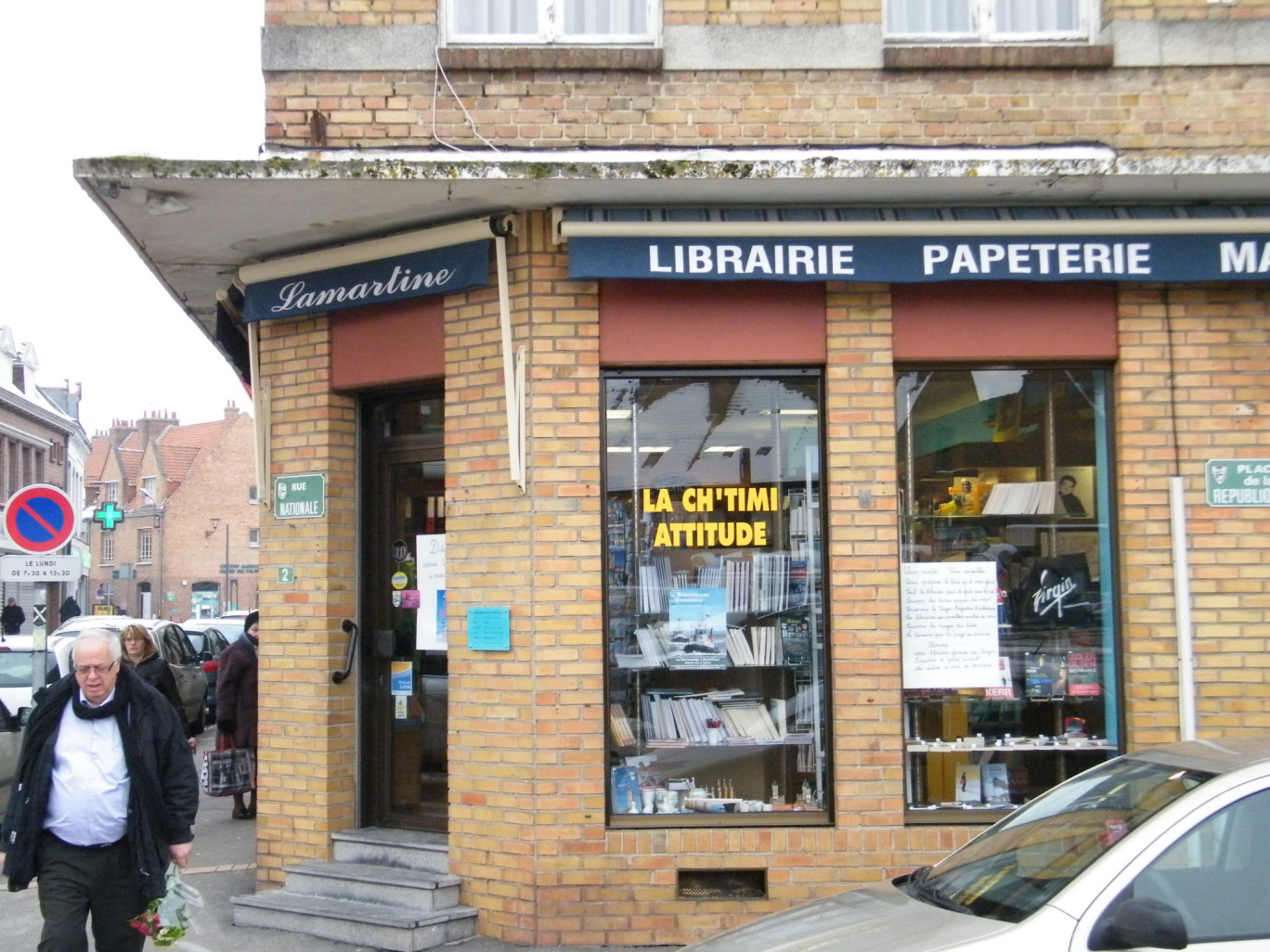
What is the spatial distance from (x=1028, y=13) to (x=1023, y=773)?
14.6 ft

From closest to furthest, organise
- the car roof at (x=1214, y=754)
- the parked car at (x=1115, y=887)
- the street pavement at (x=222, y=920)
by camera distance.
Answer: the parked car at (x=1115, y=887), the car roof at (x=1214, y=754), the street pavement at (x=222, y=920)

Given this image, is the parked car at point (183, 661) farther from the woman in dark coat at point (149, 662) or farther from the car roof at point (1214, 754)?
the car roof at point (1214, 754)

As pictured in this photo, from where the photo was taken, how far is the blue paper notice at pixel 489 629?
7.35 metres

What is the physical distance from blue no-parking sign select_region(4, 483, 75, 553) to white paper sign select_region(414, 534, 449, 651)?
405 cm

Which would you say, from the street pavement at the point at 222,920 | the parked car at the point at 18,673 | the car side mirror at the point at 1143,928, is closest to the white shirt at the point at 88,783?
the street pavement at the point at 222,920

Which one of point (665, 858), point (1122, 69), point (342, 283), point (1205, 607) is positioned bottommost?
point (665, 858)

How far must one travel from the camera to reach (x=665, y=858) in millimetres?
7172

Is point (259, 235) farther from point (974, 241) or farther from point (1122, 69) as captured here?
point (1122, 69)

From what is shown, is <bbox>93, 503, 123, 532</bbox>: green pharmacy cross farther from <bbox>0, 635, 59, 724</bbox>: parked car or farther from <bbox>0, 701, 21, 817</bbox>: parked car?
<bbox>0, 701, 21, 817</bbox>: parked car

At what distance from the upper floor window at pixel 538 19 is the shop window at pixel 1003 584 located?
8.70ft

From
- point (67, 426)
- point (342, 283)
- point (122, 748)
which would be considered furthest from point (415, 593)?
point (67, 426)

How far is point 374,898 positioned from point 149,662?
10.3 ft

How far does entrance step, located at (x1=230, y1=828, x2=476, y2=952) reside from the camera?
7156 mm

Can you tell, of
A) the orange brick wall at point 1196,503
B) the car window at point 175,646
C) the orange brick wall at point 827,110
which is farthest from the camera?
the car window at point 175,646
